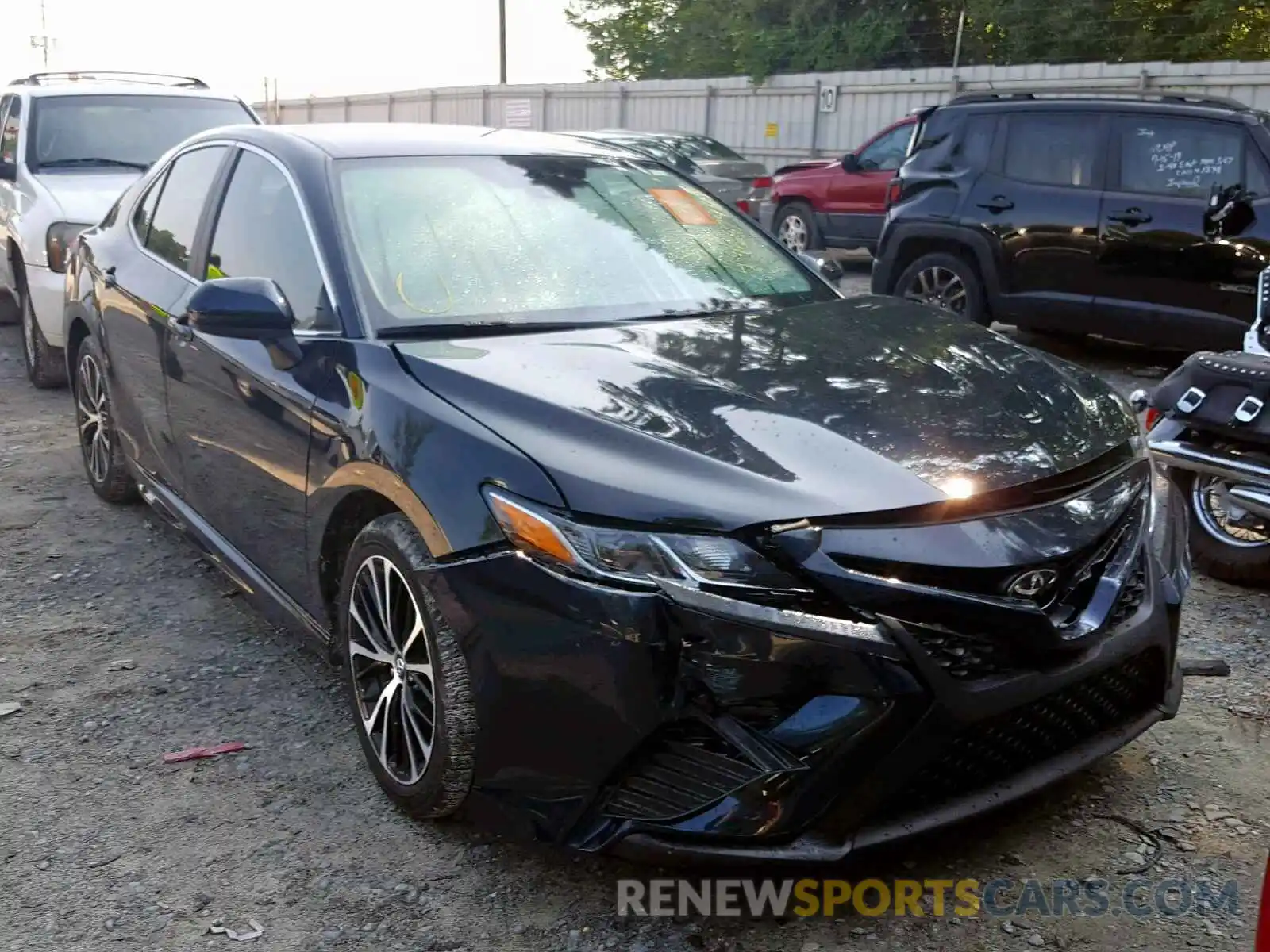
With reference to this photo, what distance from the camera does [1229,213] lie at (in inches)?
292

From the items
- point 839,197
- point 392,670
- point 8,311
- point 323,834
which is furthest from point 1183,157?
point 8,311

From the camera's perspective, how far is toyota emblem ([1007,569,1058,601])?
2.42 m

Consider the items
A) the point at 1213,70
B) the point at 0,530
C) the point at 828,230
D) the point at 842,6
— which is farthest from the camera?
the point at 842,6

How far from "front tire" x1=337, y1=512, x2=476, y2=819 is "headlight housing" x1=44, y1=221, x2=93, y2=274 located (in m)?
4.70

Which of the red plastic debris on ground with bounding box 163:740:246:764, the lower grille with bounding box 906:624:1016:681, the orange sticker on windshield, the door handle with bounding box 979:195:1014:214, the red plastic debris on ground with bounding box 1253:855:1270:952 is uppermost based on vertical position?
the orange sticker on windshield

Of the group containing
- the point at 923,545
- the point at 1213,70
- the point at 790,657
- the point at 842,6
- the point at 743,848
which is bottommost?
the point at 743,848

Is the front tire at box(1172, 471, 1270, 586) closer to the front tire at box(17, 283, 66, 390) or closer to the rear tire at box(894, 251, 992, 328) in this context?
the rear tire at box(894, 251, 992, 328)

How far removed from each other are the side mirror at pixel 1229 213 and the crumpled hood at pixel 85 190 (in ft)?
20.7

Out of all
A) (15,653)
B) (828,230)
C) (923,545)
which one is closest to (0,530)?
(15,653)

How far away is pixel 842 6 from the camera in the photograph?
25.2 m

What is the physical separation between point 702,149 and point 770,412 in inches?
514

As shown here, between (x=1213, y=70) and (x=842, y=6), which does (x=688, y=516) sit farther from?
(x=842, y=6)

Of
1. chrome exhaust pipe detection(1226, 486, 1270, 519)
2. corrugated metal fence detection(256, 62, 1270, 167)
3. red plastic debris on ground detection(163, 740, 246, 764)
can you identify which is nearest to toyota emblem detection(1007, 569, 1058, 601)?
red plastic debris on ground detection(163, 740, 246, 764)

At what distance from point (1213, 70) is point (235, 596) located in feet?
47.1
